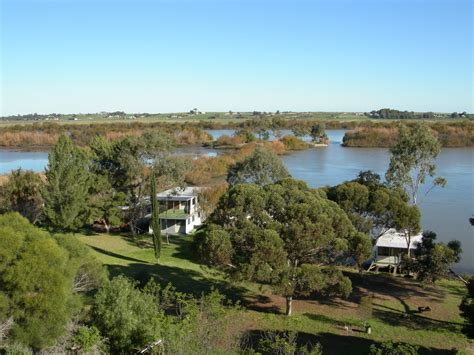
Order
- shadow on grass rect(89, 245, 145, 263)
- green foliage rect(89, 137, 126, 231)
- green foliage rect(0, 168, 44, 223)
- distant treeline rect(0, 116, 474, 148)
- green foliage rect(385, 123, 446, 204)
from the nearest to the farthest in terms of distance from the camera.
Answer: shadow on grass rect(89, 245, 145, 263), green foliage rect(385, 123, 446, 204), green foliage rect(0, 168, 44, 223), green foliage rect(89, 137, 126, 231), distant treeline rect(0, 116, 474, 148)

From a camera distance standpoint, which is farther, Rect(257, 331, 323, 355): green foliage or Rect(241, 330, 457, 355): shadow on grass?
Rect(241, 330, 457, 355): shadow on grass

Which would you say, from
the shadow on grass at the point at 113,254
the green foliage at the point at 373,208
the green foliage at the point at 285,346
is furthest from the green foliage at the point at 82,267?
the green foliage at the point at 373,208

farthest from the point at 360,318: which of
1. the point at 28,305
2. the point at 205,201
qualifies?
the point at 205,201

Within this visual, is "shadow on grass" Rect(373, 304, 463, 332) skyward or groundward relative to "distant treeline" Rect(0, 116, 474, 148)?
groundward

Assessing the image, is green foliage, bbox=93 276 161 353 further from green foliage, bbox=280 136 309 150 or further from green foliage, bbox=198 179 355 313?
green foliage, bbox=280 136 309 150

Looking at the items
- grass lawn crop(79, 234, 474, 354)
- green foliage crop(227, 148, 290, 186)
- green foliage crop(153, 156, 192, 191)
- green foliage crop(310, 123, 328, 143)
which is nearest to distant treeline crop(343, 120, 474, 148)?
green foliage crop(310, 123, 328, 143)

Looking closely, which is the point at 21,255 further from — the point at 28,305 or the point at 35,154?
the point at 35,154

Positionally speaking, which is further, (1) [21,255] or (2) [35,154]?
(2) [35,154]
